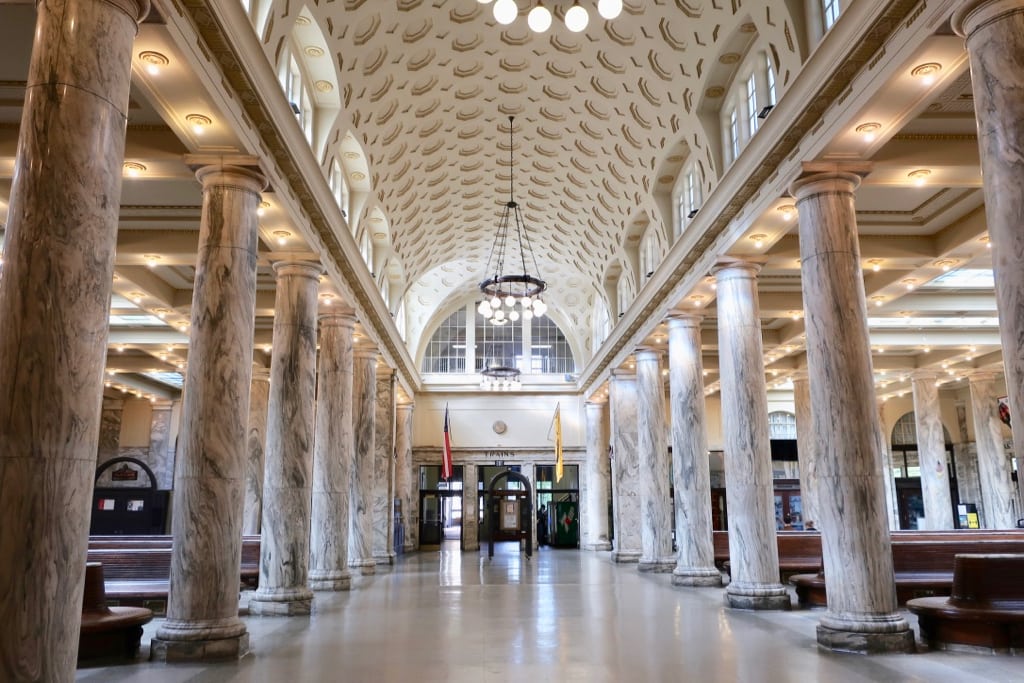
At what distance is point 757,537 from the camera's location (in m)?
11.3

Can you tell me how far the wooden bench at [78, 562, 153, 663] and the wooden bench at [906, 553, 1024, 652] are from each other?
8.03 m

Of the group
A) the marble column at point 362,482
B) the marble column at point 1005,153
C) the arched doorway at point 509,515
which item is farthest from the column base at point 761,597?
the arched doorway at point 509,515

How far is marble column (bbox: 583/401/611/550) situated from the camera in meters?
26.9

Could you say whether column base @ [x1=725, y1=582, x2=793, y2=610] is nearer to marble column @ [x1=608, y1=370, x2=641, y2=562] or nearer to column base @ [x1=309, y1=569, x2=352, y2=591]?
column base @ [x1=309, y1=569, x2=352, y2=591]

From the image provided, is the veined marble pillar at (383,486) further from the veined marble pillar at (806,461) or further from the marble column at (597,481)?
the veined marble pillar at (806,461)

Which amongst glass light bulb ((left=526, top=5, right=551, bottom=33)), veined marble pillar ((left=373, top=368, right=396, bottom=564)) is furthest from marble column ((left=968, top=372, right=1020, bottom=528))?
glass light bulb ((left=526, top=5, right=551, bottom=33))

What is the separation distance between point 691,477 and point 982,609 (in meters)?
7.07

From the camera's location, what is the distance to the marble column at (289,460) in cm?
1073

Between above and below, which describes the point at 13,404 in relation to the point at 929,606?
above

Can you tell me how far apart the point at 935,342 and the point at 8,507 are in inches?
848

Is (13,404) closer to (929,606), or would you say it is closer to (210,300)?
(210,300)

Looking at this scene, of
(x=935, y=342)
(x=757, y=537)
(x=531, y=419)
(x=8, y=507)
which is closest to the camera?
(x=8, y=507)

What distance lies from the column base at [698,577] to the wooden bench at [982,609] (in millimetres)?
6389

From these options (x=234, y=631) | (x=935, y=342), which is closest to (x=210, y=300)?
(x=234, y=631)
